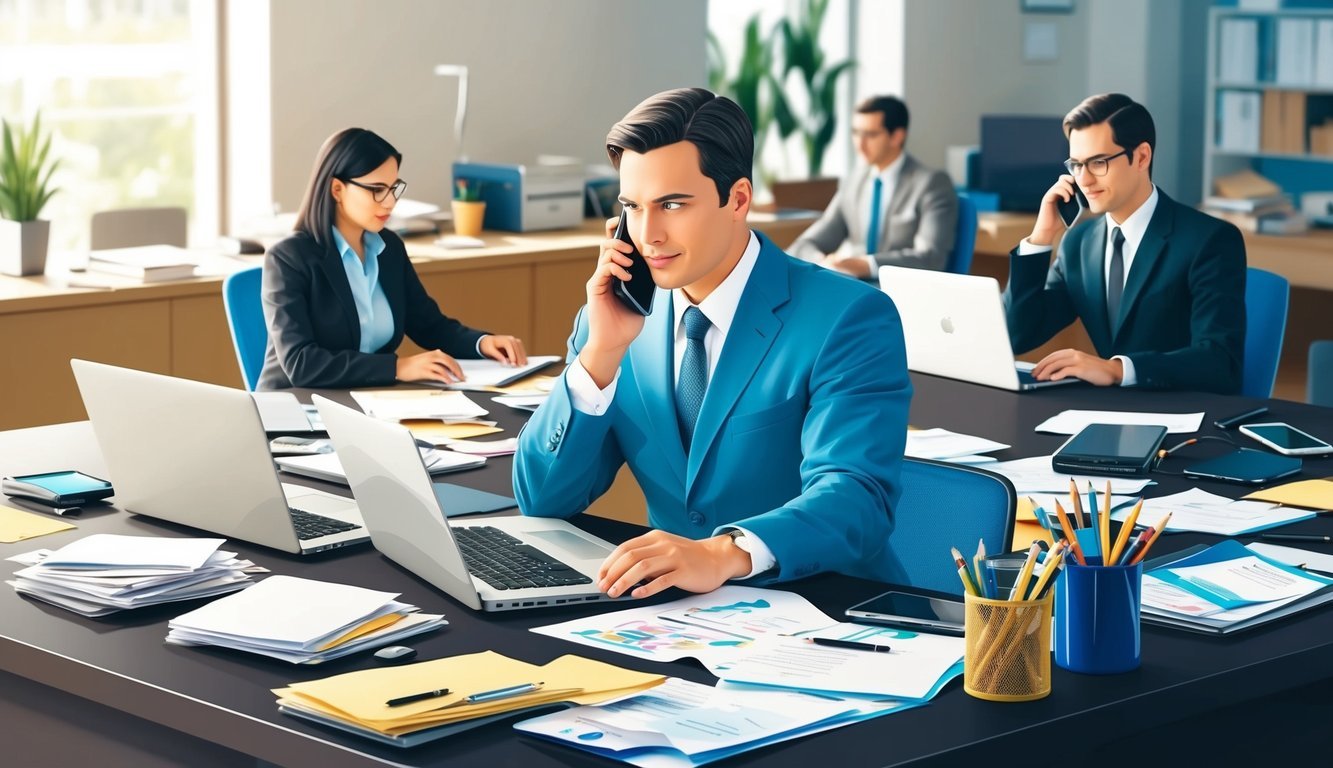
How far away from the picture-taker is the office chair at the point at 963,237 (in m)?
5.69

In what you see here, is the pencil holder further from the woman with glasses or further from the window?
the window

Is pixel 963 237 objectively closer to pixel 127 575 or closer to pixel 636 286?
pixel 636 286

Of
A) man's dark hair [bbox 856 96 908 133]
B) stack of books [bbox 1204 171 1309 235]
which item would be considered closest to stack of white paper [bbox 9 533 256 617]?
man's dark hair [bbox 856 96 908 133]

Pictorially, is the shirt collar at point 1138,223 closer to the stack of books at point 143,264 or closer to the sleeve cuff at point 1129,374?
the sleeve cuff at point 1129,374

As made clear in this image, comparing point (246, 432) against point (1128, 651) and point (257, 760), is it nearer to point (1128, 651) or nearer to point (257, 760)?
point (257, 760)

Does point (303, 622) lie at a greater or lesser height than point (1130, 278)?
lesser

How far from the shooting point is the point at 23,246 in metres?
4.66

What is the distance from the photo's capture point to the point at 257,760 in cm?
165

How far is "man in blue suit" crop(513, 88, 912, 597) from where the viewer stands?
6.91 feet

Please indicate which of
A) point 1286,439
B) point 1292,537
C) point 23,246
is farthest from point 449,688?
point 23,246

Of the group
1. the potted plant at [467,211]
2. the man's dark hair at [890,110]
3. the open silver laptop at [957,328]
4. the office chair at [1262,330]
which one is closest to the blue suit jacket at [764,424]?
the open silver laptop at [957,328]

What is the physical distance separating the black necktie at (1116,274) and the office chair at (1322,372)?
44cm

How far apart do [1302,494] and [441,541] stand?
4.57 feet

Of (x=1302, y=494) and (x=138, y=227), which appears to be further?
(x=138, y=227)
